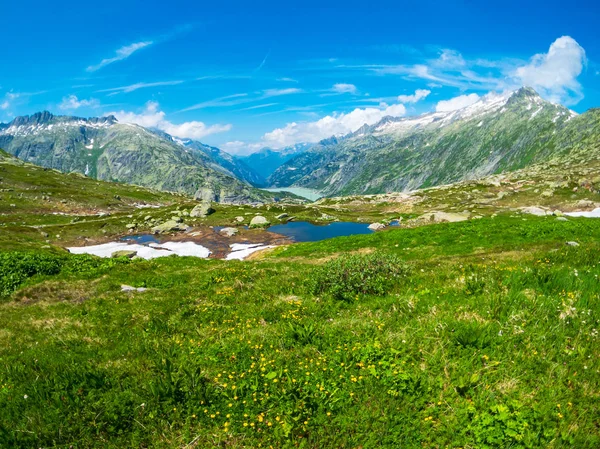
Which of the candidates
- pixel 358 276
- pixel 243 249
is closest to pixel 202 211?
pixel 243 249

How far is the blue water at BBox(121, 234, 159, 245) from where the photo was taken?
252 ft

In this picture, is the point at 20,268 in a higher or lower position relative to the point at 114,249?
higher

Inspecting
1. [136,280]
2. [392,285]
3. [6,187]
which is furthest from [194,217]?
[6,187]

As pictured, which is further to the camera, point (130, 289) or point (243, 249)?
point (243, 249)

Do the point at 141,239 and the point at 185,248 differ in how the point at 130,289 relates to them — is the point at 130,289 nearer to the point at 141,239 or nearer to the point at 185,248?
the point at 185,248

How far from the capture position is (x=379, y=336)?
310 inches

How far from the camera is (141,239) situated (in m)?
80.3

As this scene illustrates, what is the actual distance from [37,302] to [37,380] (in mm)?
10995

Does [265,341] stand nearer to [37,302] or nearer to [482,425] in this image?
[482,425]

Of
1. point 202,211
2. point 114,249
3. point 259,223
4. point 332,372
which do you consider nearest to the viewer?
point 332,372

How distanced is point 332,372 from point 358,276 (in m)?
6.14

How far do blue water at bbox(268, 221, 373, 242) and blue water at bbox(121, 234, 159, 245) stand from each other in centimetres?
3016

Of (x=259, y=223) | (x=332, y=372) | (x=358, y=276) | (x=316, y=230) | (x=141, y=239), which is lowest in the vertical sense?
(x=141, y=239)

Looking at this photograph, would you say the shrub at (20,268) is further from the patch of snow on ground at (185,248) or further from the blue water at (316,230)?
the blue water at (316,230)
